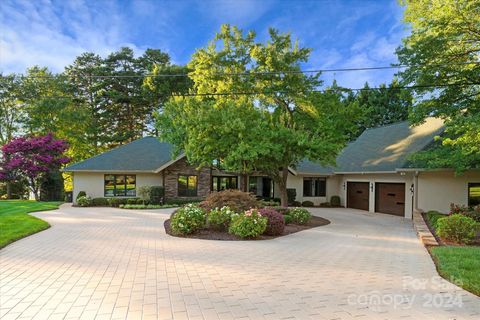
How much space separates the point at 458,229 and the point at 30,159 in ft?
92.3

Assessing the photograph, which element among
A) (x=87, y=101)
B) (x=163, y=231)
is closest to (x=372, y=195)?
(x=163, y=231)

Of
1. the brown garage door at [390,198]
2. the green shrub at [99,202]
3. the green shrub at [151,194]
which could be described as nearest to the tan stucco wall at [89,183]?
the green shrub at [99,202]

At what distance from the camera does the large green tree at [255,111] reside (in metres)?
14.0

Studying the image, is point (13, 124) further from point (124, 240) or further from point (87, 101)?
point (124, 240)

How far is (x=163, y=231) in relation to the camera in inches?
463

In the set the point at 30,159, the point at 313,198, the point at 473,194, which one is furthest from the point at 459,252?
the point at 30,159

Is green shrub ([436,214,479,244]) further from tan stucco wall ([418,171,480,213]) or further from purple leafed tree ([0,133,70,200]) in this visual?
purple leafed tree ([0,133,70,200])

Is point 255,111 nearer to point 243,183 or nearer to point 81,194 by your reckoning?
point 243,183

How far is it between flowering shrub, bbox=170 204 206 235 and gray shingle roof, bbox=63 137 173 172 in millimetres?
12466

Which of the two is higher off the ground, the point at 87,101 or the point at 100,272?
the point at 87,101

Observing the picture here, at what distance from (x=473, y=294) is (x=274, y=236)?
6355mm

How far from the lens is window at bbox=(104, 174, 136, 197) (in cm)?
2309

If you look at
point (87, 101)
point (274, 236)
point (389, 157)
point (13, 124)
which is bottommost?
point (274, 236)

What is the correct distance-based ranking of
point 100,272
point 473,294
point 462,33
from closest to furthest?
point 473,294 < point 100,272 < point 462,33
